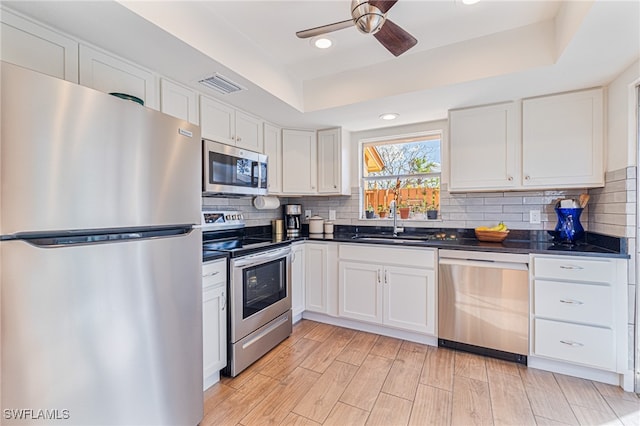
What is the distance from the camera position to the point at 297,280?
116 inches

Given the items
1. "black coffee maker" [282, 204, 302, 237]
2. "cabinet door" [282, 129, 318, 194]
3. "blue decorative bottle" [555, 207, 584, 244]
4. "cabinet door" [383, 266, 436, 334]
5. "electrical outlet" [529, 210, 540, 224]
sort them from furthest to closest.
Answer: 1. "black coffee maker" [282, 204, 302, 237]
2. "cabinet door" [282, 129, 318, 194]
3. "electrical outlet" [529, 210, 540, 224]
4. "cabinet door" [383, 266, 436, 334]
5. "blue decorative bottle" [555, 207, 584, 244]

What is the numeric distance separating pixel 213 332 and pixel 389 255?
63.1 inches

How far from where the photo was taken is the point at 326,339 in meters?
2.69

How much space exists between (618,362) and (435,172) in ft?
6.64

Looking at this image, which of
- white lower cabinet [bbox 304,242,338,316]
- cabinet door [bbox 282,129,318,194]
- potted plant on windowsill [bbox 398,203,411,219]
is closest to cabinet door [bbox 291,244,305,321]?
white lower cabinet [bbox 304,242,338,316]

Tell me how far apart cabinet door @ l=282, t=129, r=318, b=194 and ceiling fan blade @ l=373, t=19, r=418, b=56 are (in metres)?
1.70

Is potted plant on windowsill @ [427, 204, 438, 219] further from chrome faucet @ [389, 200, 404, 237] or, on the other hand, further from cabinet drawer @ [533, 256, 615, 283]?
cabinet drawer @ [533, 256, 615, 283]

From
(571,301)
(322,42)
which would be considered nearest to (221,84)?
(322,42)

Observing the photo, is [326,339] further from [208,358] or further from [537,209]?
[537,209]

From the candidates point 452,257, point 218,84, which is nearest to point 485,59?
point 452,257

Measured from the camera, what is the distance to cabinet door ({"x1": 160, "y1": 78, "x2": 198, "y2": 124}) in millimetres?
1945

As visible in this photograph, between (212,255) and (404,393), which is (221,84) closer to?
(212,255)

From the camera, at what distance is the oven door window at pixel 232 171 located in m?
2.19

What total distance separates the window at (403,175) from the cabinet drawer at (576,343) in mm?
1367
